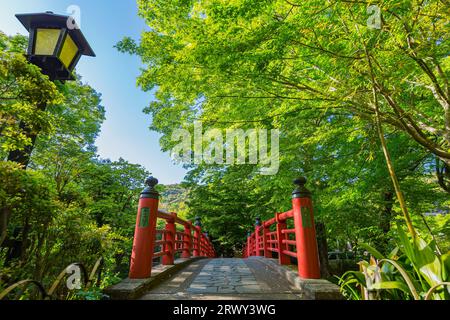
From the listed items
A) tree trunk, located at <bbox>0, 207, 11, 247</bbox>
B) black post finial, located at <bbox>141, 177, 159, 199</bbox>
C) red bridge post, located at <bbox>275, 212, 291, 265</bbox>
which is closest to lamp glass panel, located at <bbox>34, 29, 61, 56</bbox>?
tree trunk, located at <bbox>0, 207, 11, 247</bbox>

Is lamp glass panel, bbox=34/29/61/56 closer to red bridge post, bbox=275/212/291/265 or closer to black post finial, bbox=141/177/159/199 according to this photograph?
black post finial, bbox=141/177/159/199

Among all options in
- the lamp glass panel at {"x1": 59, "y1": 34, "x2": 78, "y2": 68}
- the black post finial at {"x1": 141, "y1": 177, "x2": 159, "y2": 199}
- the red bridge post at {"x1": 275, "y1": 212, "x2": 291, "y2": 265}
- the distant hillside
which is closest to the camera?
the lamp glass panel at {"x1": 59, "y1": 34, "x2": 78, "y2": 68}

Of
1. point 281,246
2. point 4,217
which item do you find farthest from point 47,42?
point 281,246

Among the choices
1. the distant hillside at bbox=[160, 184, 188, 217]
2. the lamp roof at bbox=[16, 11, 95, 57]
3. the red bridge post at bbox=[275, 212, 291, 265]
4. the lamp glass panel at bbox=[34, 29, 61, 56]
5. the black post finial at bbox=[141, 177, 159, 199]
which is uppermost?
the distant hillside at bbox=[160, 184, 188, 217]

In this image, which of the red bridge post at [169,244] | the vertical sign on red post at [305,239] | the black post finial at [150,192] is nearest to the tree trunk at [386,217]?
the vertical sign on red post at [305,239]

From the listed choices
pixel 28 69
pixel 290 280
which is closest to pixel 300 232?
pixel 290 280

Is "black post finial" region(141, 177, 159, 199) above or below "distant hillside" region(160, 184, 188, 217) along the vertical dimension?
below

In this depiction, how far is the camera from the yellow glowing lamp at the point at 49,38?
2859 millimetres

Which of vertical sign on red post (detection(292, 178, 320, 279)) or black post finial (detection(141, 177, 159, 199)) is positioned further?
black post finial (detection(141, 177, 159, 199))

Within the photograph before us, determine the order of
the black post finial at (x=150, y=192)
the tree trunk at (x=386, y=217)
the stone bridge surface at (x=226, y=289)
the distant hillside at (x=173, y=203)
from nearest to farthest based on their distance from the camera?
the stone bridge surface at (x=226, y=289) < the black post finial at (x=150, y=192) < the tree trunk at (x=386, y=217) < the distant hillside at (x=173, y=203)

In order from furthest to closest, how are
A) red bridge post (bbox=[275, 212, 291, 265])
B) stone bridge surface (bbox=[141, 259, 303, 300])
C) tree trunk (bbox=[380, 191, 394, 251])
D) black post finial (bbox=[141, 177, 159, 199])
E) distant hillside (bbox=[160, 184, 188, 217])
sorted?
distant hillside (bbox=[160, 184, 188, 217]) → tree trunk (bbox=[380, 191, 394, 251]) → red bridge post (bbox=[275, 212, 291, 265]) → black post finial (bbox=[141, 177, 159, 199]) → stone bridge surface (bbox=[141, 259, 303, 300])

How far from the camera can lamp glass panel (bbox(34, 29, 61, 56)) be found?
2.90 m

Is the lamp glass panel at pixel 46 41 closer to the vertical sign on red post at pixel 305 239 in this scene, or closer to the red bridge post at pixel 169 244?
the red bridge post at pixel 169 244
